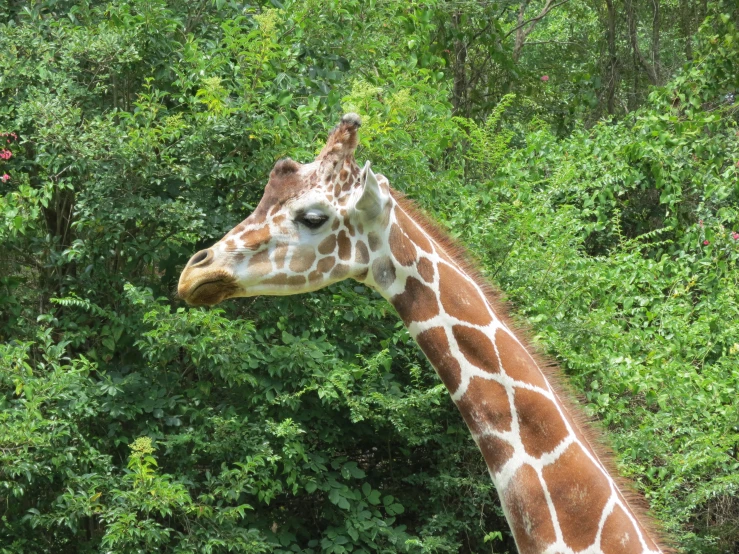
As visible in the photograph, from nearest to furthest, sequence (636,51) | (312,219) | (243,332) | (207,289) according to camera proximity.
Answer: (207,289) → (312,219) → (243,332) → (636,51)

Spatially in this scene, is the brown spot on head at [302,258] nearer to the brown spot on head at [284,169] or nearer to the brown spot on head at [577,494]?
the brown spot on head at [284,169]

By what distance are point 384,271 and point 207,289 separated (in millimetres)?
619

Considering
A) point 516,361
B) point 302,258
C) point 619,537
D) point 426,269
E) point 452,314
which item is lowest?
point 619,537

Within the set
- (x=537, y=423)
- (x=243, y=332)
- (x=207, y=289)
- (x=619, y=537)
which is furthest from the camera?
(x=243, y=332)

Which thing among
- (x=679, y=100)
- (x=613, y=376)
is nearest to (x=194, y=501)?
(x=613, y=376)

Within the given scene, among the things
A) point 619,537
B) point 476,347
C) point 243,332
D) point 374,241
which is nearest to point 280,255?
point 374,241

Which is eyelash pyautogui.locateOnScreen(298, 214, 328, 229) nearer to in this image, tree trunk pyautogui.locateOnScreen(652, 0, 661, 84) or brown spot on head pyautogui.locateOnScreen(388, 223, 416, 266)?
brown spot on head pyautogui.locateOnScreen(388, 223, 416, 266)

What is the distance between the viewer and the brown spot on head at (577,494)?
316 cm

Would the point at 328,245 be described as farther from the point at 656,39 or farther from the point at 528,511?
the point at 656,39

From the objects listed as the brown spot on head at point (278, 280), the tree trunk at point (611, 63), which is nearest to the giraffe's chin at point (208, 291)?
the brown spot on head at point (278, 280)

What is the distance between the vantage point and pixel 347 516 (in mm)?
5832

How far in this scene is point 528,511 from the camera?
3.21 metres

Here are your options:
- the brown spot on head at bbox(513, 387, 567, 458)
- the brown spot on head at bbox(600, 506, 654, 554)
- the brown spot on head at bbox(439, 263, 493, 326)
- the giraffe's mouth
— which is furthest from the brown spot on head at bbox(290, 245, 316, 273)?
the brown spot on head at bbox(600, 506, 654, 554)

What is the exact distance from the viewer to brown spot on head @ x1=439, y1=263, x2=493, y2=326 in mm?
3439
